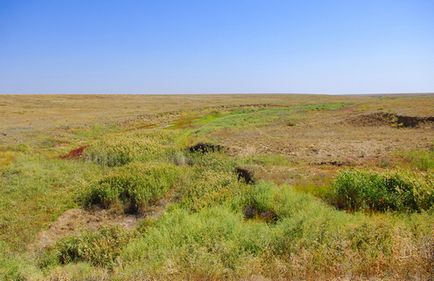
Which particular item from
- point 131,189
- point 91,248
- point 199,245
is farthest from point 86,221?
point 199,245

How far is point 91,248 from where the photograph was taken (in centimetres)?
849

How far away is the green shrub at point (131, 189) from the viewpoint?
1306cm

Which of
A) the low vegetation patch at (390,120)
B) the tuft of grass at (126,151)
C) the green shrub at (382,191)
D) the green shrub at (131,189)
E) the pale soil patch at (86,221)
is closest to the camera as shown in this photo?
the green shrub at (382,191)

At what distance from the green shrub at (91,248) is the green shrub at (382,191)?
18.8 ft

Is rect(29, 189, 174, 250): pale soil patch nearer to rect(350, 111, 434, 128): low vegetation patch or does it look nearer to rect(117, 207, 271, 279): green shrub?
rect(117, 207, 271, 279): green shrub

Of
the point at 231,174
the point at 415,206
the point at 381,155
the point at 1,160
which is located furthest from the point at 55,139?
the point at 415,206

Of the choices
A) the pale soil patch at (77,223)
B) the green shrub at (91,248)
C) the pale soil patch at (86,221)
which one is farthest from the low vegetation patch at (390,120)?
the green shrub at (91,248)

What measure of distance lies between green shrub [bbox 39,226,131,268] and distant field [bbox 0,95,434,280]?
39 mm

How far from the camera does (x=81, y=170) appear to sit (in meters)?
18.1

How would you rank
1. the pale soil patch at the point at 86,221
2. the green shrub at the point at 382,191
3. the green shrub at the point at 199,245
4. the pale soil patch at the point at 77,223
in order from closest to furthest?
the green shrub at the point at 199,245 → the green shrub at the point at 382,191 → the pale soil patch at the point at 77,223 → the pale soil patch at the point at 86,221

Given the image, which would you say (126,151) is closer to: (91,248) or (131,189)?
(131,189)

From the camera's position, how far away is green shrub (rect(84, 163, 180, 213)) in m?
13.1

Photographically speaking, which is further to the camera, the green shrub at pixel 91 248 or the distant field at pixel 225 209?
the green shrub at pixel 91 248

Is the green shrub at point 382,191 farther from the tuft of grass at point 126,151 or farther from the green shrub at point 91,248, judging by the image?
the tuft of grass at point 126,151
